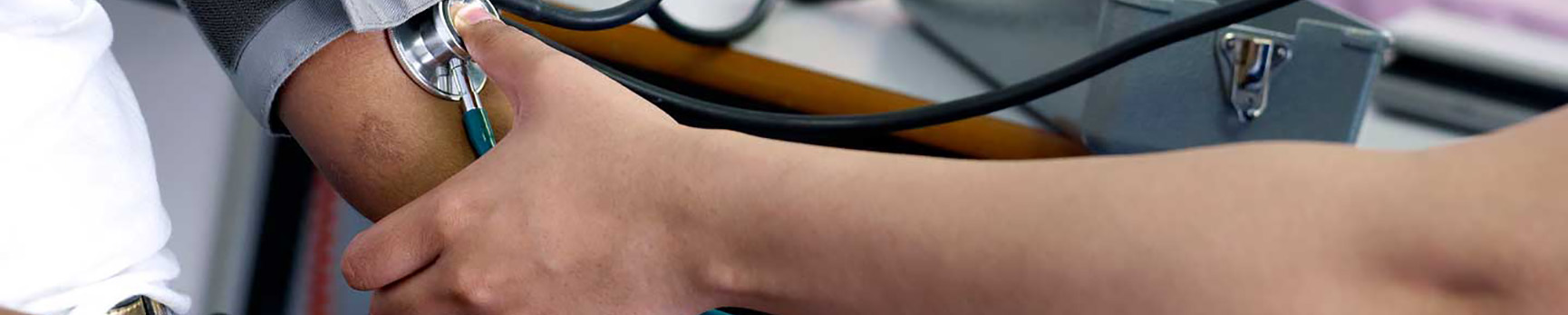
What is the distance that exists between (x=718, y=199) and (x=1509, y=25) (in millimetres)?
742

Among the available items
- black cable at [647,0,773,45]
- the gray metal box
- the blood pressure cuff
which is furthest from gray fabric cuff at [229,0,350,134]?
the gray metal box

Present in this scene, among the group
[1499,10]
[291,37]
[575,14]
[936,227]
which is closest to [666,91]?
[575,14]

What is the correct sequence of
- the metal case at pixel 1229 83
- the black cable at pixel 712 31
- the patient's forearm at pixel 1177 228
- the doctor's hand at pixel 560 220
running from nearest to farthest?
the patient's forearm at pixel 1177 228, the doctor's hand at pixel 560 220, the metal case at pixel 1229 83, the black cable at pixel 712 31

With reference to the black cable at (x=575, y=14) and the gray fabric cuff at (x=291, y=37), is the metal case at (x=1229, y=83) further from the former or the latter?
the gray fabric cuff at (x=291, y=37)

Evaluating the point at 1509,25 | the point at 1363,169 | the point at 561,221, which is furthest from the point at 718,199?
the point at 1509,25

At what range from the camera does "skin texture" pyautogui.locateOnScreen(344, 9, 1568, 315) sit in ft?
1.09

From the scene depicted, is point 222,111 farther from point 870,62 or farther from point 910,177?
point 910,177

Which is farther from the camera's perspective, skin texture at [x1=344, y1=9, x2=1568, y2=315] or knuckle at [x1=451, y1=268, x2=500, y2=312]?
knuckle at [x1=451, y1=268, x2=500, y2=312]

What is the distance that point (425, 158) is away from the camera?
605 mm

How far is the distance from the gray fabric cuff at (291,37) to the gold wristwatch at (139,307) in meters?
Answer: 0.12

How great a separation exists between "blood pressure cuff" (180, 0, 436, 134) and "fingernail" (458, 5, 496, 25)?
0.05ft

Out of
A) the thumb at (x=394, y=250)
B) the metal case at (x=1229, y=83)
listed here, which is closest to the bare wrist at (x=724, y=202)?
the thumb at (x=394, y=250)

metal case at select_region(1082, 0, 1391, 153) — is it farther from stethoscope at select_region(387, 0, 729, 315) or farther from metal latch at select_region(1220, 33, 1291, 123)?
stethoscope at select_region(387, 0, 729, 315)

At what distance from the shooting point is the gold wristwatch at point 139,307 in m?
0.52
